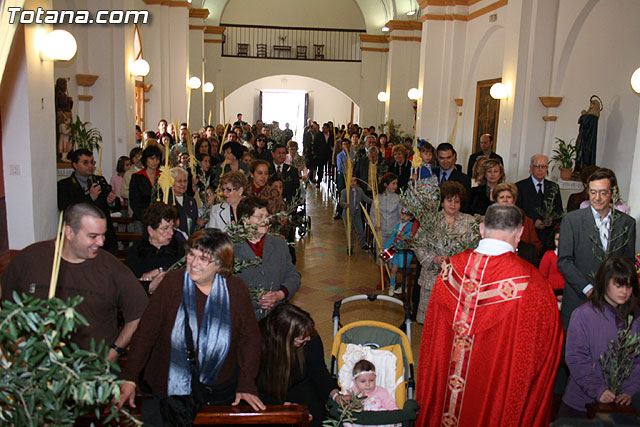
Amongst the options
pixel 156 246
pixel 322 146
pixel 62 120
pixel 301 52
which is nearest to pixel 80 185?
pixel 62 120

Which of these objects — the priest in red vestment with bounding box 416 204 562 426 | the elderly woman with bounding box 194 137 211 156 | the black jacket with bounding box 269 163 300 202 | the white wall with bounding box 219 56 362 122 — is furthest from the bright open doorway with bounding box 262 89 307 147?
the priest in red vestment with bounding box 416 204 562 426

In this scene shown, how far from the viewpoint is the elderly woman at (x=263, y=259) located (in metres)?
4.00

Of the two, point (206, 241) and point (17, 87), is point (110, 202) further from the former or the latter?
point (206, 241)

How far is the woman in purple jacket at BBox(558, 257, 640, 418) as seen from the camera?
11.4ft

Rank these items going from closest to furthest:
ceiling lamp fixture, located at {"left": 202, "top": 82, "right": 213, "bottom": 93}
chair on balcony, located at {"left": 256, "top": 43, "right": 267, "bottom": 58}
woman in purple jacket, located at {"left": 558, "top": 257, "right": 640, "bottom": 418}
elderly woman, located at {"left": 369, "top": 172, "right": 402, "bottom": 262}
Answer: woman in purple jacket, located at {"left": 558, "top": 257, "right": 640, "bottom": 418}, elderly woman, located at {"left": 369, "top": 172, "right": 402, "bottom": 262}, ceiling lamp fixture, located at {"left": 202, "top": 82, "right": 213, "bottom": 93}, chair on balcony, located at {"left": 256, "top": 43, "right": 267, "bottom": 58}

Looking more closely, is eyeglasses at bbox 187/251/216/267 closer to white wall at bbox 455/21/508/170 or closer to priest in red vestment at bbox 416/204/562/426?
priest in red vestment at bbox 416/204/562/426

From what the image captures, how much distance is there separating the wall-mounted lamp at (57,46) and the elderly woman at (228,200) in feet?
7.88

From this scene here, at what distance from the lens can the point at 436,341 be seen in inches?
136

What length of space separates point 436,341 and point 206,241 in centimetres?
150

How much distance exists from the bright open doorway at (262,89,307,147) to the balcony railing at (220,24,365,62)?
520 cm

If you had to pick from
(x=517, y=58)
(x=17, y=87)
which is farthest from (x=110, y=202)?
(x=517, y=58)

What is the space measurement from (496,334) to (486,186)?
4.14m

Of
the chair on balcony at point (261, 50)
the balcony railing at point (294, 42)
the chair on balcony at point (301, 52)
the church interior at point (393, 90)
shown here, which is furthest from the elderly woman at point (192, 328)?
the balcony railing at point (294, 42)

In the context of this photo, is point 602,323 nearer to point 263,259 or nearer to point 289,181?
point 263,259
